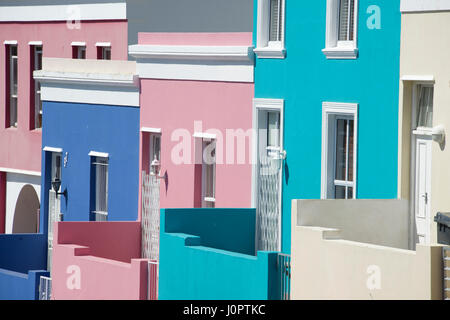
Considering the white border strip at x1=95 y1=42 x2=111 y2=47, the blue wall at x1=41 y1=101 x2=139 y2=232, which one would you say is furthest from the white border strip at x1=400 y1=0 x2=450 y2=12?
the white border strip at x1=95 y1=42 x2=111 y2=47

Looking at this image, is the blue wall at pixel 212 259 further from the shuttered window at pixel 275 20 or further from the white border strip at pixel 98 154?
the white border strip at pixel 98 154

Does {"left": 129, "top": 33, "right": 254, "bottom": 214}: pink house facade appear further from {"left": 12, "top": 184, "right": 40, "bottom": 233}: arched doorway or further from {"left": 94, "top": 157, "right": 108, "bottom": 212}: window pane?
{"left": 12, "top": 184, "right": 40, "bottom": 233}: arched doorway

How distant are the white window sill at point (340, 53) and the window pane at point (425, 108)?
1.62 m

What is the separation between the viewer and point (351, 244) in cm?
1842

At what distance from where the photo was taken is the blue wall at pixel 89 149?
27.2 meters

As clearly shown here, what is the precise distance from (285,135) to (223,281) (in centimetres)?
283

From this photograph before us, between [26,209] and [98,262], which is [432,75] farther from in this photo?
[26,209]

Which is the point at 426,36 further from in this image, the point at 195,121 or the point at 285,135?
the point at 195,121

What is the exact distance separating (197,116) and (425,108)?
603 cm

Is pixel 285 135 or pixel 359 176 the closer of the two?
pixel 359 176

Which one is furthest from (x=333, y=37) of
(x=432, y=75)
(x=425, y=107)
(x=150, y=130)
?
(x=150, y=130)

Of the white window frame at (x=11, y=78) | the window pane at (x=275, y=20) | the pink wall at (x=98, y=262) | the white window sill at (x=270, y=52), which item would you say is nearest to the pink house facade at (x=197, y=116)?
the white window sill at (x=270, y=52)

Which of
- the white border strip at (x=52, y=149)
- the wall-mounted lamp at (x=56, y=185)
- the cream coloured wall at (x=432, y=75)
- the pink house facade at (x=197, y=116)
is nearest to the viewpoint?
the cream coloured wall at (x=432, y=75)

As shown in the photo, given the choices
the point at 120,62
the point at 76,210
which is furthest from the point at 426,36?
the point at 76,210
